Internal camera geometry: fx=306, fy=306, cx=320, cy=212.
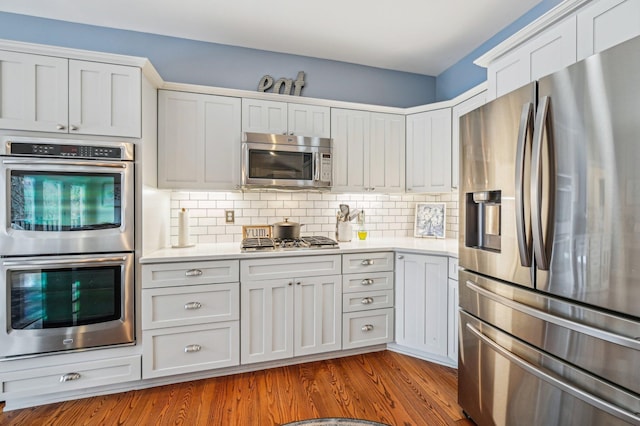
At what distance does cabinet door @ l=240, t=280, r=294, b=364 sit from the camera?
7.47ft

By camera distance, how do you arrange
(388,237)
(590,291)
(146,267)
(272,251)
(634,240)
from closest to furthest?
(634,240) → (590,291) → (146,267) → (272,251) → (388,237)

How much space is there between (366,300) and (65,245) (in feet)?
7.15

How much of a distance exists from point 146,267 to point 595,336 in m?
Result: 2.39

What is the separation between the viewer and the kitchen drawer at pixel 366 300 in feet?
8.33

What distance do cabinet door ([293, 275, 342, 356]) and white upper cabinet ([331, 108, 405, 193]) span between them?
0.93 meters

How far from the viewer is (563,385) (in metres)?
1.18

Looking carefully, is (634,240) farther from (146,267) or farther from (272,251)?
(146,267)

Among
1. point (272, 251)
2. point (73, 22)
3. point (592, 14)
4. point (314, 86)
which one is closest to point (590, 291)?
point (592, 14)

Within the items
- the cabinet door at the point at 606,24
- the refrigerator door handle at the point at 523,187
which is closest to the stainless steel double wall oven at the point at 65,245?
the refrigerator door handle at the point at 523,187

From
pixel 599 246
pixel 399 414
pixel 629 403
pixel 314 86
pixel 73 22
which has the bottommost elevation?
pixel 399 414

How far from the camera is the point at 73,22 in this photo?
8.11 feet

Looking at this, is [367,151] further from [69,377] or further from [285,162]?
[69,377]

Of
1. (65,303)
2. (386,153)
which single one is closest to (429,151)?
(386,153)

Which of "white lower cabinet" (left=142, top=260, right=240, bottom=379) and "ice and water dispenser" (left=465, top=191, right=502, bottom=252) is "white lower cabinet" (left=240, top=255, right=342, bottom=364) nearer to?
"white lower cabinet" (left=142, top=260, right=240, bottom=379)
